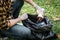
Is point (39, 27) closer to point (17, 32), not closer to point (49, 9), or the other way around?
point (17, 32)

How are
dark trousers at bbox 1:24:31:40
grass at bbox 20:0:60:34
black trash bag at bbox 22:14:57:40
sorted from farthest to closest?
grass at bbox 20:0:60:34
black trash bag at bbox 22:14:57:40
dark trousers at bbox 1:24:31:40

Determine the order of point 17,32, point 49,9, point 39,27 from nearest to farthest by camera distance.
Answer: point 17,32
point 39,27
point 49,9

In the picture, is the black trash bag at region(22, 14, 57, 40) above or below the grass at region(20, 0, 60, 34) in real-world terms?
above

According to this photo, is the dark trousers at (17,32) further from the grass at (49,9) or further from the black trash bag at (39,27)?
the grass at (49,9)

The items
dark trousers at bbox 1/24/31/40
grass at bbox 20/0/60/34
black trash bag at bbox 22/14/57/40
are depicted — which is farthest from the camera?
grass at bbox 20/0/60/34

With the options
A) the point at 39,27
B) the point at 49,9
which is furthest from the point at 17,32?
the point at 49,9

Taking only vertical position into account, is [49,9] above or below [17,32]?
below

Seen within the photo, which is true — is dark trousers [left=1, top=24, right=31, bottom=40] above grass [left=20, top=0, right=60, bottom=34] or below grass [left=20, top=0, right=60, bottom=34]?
above

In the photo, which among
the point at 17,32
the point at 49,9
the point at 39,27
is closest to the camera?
the point at 17,32

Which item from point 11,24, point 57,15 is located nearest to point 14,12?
point 11,24

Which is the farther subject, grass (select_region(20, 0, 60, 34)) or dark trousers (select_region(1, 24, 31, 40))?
grass (select_region(20, 0, 60, 34))

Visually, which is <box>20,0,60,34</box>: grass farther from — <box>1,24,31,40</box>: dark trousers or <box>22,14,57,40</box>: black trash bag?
<box>1,24,31,40</box>: dark trousers

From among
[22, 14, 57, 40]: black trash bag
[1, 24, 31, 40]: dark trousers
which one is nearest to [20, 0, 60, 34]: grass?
[22, 14, 57, 40]: black trash bag

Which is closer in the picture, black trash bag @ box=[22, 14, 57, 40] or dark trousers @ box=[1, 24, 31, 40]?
dark trousers @ box=[1, 24, 31, 40]
